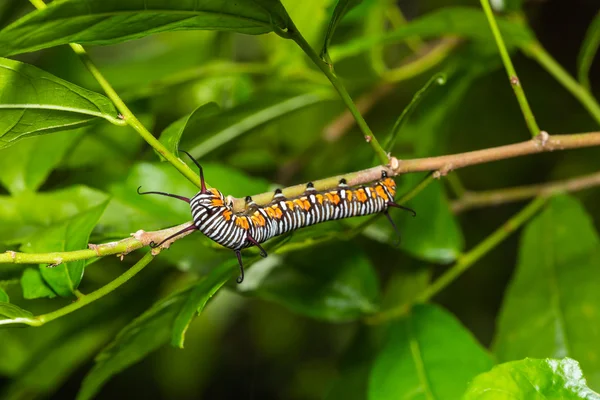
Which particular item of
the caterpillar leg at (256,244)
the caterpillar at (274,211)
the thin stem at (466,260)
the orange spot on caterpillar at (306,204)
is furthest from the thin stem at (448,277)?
the caterpillar leg at (256,244)

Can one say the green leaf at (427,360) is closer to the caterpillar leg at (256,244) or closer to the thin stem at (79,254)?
the caterpillar leg at (256,244)

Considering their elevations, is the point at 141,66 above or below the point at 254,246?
above

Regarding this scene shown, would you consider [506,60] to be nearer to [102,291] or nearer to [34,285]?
[102,291]

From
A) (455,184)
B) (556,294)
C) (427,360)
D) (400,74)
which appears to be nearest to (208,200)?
(427,360)

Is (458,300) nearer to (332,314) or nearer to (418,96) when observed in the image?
(332,314)

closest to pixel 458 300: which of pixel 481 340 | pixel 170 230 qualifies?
pixel 481 340

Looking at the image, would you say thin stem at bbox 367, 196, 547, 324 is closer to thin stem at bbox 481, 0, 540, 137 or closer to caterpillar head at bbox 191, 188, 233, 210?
thin stem at bbox 481, 0, 540, 137
